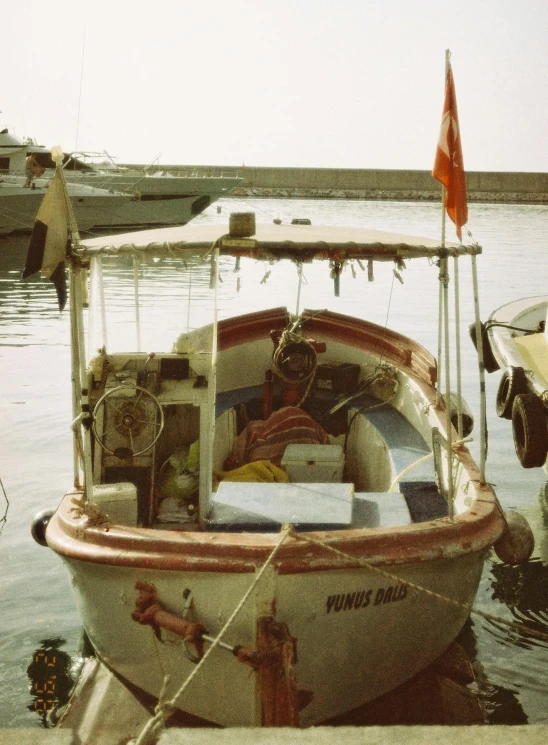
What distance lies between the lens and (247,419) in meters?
8.08

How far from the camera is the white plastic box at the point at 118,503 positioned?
5102 mm

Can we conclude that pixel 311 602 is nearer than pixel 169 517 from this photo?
Yes

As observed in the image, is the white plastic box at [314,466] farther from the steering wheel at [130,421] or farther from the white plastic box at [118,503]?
the white plastic box at [118,503]

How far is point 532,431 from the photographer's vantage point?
28.0ft

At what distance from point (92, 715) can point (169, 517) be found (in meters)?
1.35

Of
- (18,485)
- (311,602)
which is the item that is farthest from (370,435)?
(18,485)

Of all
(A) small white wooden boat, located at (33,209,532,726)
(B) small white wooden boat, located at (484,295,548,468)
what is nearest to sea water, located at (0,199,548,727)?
(A) small white wooden boat, located at (33,209,532,726)

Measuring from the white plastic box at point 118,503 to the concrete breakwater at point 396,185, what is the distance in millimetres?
75158

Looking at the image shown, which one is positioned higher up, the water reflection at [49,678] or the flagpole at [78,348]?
the flagpole at [78,348]

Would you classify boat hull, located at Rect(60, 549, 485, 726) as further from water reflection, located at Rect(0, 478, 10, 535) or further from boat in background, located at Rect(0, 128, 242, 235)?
boat in background, located at Rect(0, 128, 242, 235)

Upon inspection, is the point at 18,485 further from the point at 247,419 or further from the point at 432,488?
the point at 432,488

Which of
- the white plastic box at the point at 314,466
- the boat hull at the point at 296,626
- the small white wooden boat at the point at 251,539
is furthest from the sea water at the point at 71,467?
the white plastic box at the point at 314,466

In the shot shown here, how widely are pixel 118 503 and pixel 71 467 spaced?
190 inches

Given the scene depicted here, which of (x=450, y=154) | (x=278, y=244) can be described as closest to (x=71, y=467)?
(x=278, y=244)
